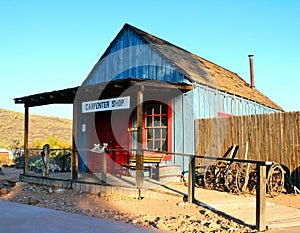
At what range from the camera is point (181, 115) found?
38.2 feet

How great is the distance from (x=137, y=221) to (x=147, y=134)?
5.52 m

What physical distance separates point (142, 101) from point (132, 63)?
4042 millimetres

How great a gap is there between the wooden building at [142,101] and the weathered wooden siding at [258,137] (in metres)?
0.49

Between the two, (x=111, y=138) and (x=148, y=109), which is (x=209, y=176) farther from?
(x=111, y=138)

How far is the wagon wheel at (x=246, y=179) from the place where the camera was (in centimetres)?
978

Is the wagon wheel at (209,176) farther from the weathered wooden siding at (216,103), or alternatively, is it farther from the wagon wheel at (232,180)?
the weathered wooden siding at (216,103)

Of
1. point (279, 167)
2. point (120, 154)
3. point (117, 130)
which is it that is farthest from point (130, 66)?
point (279, 167)

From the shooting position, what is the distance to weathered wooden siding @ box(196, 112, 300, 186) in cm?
990

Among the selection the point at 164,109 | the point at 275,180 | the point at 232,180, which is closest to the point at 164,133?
the point at 164,109

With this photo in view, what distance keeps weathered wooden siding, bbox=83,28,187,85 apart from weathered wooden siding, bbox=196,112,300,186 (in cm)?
191

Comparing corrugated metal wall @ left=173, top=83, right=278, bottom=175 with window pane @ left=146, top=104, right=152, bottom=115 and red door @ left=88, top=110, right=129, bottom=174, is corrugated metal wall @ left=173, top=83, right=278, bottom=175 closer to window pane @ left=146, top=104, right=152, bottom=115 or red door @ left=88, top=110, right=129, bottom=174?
window pane @ left=146, top=104, right=152, bottom=115

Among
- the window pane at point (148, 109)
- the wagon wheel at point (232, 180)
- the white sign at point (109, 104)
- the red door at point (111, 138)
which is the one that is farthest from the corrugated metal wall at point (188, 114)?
the white sign at point (109, 104)

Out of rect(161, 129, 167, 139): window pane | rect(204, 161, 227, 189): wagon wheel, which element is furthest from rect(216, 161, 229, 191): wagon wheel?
rect(161, 129, 167, 139): window pane

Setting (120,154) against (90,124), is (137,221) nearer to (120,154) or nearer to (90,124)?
(120,154)
